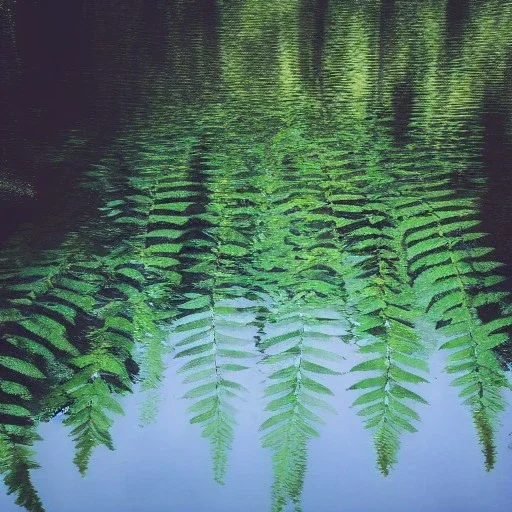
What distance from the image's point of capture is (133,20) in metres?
11.5

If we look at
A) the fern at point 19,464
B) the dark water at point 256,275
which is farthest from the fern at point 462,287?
the fern at point 19,464

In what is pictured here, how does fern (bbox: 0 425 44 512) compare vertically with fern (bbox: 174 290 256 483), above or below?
below

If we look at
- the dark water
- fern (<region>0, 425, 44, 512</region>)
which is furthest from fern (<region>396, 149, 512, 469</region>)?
fern (<region>0, 425, 44, 512</region>)

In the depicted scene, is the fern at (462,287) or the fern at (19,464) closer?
the fern at (19,464)

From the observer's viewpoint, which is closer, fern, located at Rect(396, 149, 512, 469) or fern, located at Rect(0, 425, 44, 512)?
fern, located at Rect(0, 425, 44, 512)

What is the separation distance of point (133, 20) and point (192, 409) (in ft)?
35.7

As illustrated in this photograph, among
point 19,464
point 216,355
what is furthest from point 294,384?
point 19,464

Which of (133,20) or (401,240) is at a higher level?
(133,20)

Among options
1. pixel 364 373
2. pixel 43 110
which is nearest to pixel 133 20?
pixel 43 110

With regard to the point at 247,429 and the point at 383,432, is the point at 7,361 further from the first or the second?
the point at 383,432

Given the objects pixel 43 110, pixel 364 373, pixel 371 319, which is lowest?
pixel 364 373

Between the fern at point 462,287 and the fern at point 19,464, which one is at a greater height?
the fern at point 462,287

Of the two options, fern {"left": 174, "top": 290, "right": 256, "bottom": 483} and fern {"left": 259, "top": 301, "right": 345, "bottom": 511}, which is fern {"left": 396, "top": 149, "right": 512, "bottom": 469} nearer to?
fern {"left": 259, "top": 301, "right": 345, "bottom": 511}

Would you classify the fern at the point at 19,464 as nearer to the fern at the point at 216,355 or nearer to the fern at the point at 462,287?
the fern at the point at 216,355
